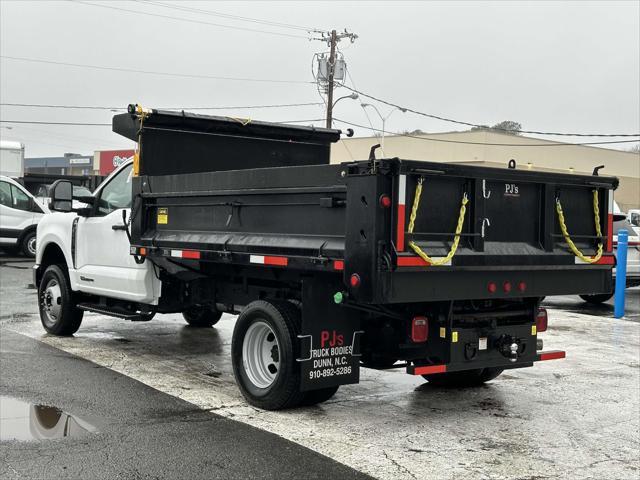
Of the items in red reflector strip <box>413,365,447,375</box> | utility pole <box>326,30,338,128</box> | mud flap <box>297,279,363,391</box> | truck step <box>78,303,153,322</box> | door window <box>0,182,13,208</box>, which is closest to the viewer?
red reflector strip <box>413,365,447,375</box>

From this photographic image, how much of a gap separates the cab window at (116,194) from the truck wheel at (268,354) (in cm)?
278

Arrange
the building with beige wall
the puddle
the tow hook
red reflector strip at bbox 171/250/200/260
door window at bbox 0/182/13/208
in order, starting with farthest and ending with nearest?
the building with beige wall
door window at bbox 0/182/13/208
red reflector strip at bbox 171/250/200/260
the tow hook
the puddle

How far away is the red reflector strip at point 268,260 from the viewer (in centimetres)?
637

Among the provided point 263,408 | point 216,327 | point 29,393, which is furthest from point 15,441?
point 216,327

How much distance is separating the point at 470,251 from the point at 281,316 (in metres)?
1.61

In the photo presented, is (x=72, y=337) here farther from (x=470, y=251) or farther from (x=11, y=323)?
(x=470, y=251)

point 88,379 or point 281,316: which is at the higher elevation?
point 281,316

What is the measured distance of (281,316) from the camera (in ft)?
21.4

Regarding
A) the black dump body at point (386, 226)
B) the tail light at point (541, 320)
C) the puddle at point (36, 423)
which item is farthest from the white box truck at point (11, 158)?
the tail light at point (541, 320)

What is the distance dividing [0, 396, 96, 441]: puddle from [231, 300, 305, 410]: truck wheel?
1403 millimetres

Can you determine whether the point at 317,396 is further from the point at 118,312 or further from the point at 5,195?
the point at 5,195

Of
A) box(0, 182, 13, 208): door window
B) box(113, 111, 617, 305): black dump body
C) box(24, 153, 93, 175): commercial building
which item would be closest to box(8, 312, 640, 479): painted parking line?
box(113, 111, 617, 305): black dump body

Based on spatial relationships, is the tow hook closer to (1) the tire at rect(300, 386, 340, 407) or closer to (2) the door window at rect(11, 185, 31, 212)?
(1) the tire at rect(300, 386, 340, 407)

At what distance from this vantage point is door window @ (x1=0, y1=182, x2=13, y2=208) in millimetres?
22469
